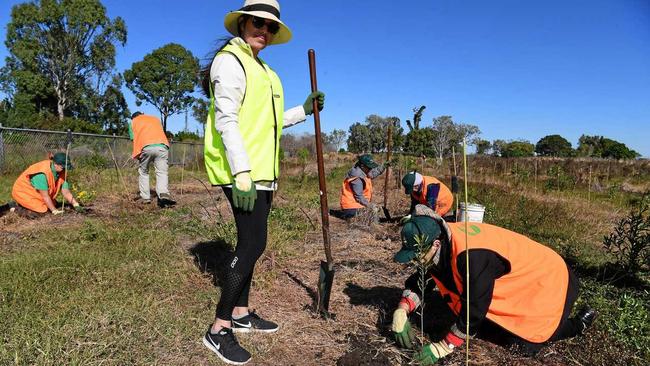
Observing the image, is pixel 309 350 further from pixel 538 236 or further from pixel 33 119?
pixel 33 119

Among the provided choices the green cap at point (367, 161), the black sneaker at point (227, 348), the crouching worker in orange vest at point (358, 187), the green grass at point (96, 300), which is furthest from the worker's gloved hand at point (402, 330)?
Result: the green cap at point (367, 161)

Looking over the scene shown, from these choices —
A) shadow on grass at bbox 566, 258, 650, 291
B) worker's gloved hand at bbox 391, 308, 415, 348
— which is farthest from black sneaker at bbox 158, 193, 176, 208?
shadow on grass at bbox 566, 258, 650, 291

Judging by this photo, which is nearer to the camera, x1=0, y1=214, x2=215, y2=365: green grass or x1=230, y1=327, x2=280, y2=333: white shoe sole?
x1=0, y1=214, x2=215, y2=365: green grass

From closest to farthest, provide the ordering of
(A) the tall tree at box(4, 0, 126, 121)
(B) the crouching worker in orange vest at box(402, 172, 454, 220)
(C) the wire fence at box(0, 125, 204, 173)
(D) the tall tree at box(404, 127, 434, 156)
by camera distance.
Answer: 1. (B) the crouching worker in orange vest at box(402, 172, 454, 220)
2. (C) the wire fence at box(0, 125, 204, 173)
3. (D) the tall tree at box(404, 127, 434, 156)
4. (A) the tall tree at box(4, 0, 126, 121)

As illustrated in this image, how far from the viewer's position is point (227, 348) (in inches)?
80.0

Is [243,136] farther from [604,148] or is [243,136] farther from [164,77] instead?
[604,148]

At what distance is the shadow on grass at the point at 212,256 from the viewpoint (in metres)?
3.24

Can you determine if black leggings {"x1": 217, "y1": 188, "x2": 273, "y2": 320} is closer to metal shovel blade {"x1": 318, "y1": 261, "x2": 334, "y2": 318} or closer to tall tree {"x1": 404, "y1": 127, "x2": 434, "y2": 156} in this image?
metal shovel blade {"x1": 318, "y1": 261, "x2": 334, "y2": 318}

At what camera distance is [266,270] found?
3281 millimetres

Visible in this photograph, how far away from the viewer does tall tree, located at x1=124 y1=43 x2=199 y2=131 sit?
112ft

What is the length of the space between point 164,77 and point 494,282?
124 ft

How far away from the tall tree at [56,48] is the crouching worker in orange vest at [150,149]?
2415 centimetres

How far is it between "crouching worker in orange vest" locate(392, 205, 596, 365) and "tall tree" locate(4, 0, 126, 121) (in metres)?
29.6

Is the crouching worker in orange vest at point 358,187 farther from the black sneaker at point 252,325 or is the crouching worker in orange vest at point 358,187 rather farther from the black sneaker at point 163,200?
the black sneaker at point 252,325
